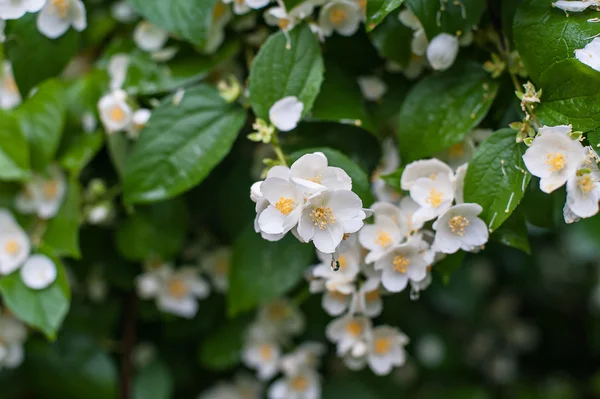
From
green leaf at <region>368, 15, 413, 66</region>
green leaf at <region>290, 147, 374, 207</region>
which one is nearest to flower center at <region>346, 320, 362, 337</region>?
green leaf at <region>290, 147, 374, 207</region>

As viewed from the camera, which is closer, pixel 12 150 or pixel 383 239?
pixel 383 239

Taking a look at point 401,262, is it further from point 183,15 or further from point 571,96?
point 183,15

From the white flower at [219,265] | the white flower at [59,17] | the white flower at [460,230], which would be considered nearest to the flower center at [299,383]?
the white flower at [219,265]

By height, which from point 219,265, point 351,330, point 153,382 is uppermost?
point 351,330

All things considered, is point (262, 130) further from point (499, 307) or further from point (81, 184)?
point (499, 307)

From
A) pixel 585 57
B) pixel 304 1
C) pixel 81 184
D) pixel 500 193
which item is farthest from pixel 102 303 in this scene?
pixel 585 57

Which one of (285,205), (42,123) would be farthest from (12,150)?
(285,205)
